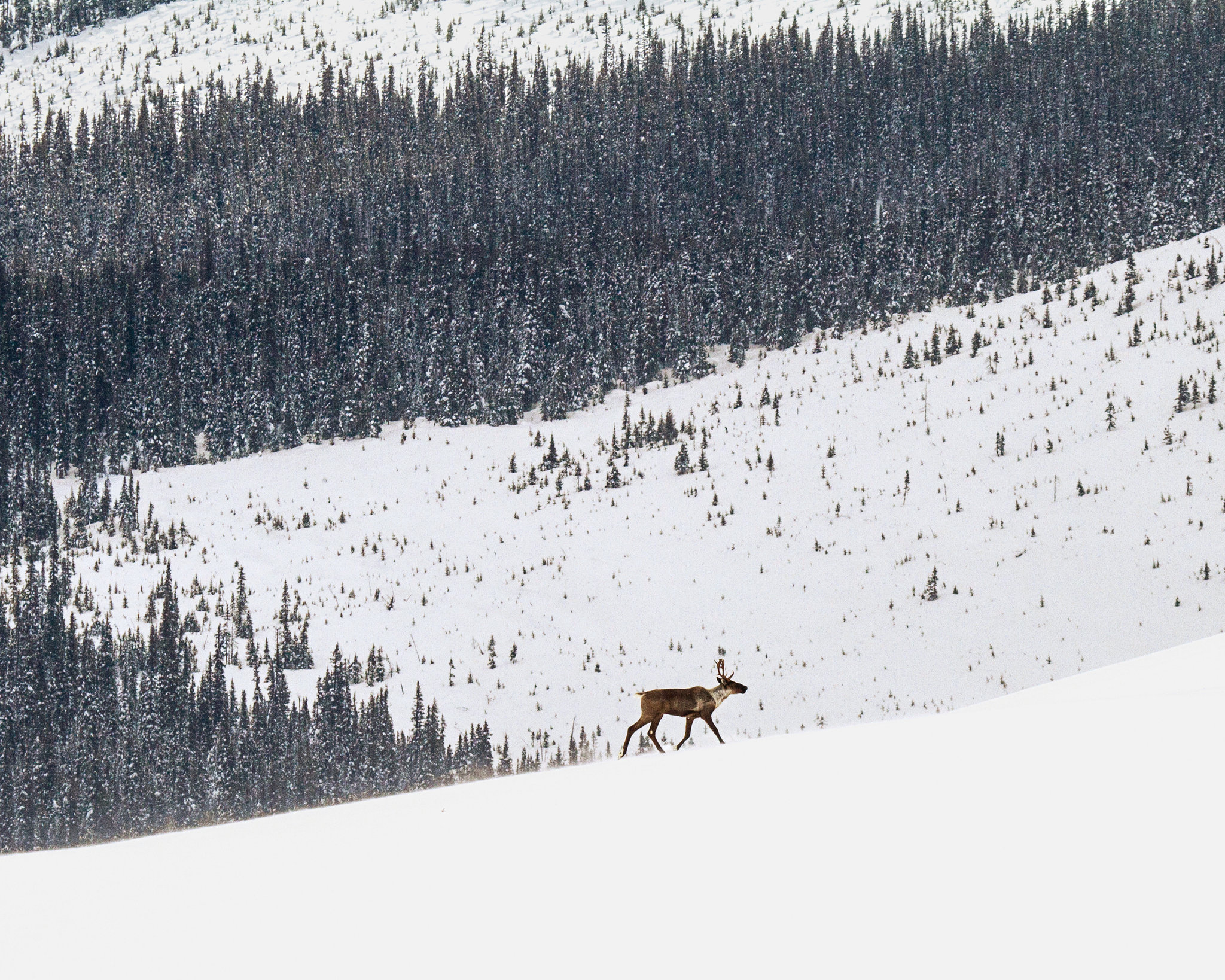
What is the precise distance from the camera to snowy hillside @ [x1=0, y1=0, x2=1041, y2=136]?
110 meters

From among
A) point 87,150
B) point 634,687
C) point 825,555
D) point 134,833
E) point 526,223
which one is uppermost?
point 87,150

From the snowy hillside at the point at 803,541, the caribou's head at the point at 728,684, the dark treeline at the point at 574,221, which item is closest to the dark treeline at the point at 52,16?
the dark treeline at the point at 574,221

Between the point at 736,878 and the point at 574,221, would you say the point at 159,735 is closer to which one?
the point at 736,878

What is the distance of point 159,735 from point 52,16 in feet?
473

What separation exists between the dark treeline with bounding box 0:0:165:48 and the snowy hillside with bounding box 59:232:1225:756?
119 m

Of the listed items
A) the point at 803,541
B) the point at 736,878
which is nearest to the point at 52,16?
the point at 803,541

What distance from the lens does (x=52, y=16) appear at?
495 feet

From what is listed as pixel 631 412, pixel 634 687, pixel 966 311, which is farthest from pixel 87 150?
pixel 634 687

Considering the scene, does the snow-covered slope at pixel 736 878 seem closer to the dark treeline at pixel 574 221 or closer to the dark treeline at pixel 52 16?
the dark treeline at pixel 574 221

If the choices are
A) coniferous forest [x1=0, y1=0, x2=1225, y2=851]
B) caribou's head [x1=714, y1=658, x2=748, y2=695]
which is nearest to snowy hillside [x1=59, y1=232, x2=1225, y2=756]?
coniferous forest [x1=0, y1=0, x2=1225, y2=851]

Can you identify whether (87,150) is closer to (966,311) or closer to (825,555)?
(966,311)

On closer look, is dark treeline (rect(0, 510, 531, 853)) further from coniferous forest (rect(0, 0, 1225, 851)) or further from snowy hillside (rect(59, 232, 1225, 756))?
snowy hillside (rect(59, 232, 1225, 756))

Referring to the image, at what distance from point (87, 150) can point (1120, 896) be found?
4305 inches

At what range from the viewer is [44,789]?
35656 mm
